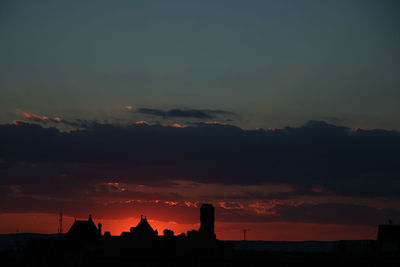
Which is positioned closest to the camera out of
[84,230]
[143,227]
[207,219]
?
[84,230]

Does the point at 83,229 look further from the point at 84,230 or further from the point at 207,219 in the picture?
the point at 207,219

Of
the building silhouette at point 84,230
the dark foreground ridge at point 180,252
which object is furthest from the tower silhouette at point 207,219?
the building silhouette at point 84,230

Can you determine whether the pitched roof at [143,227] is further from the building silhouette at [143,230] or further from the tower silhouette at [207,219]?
the tower silhouette at [207,219]

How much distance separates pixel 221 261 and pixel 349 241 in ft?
74.5

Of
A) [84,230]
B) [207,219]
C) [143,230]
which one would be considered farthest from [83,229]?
[207,219]

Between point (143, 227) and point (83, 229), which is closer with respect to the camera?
Result: point (83, 229)

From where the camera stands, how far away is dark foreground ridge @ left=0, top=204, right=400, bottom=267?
93812 millimetres

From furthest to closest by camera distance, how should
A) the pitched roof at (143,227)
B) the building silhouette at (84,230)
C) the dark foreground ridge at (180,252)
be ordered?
the pitched roof at (143,227), the building silhouette at (84,230), the dark foreground ridge at (180,252)

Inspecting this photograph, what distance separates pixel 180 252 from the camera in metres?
115

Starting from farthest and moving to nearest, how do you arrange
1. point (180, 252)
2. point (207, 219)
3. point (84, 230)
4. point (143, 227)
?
1. point (143, 227)
2. point (207, 219)
3. point (84, 230)
4. point (180, 252)

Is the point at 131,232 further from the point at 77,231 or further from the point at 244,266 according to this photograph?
the point at 244,266

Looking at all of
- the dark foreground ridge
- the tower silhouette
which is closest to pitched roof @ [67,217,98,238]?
the dark foreground ridge

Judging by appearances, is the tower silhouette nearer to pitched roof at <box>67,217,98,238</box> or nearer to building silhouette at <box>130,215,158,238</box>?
building silhouette at <box>130,215,158,238</box>

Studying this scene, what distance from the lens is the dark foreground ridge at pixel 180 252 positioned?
308ft
